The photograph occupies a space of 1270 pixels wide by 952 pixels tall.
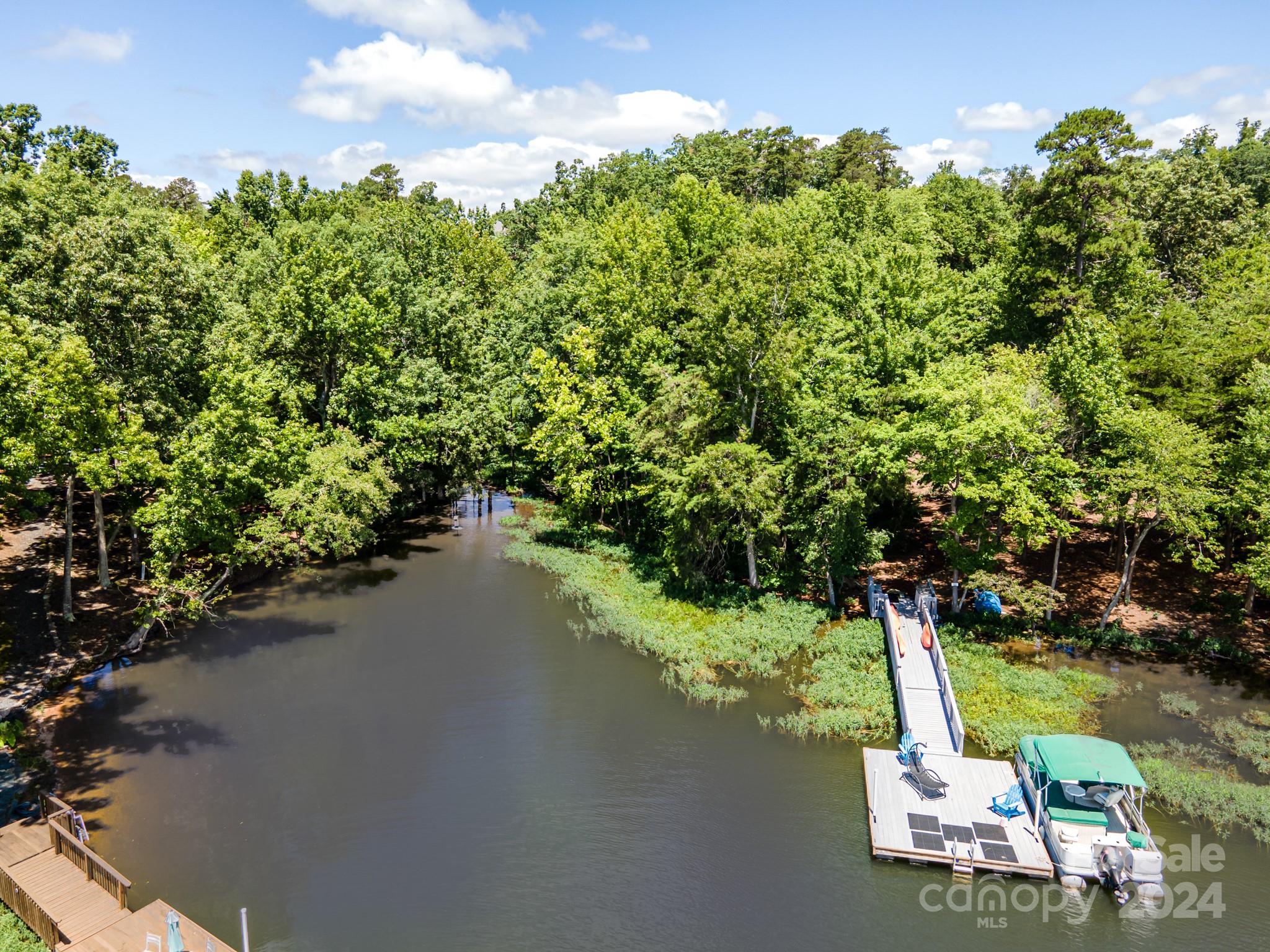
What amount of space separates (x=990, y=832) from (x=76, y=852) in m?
21.8

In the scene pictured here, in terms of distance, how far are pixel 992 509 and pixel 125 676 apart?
3284cm

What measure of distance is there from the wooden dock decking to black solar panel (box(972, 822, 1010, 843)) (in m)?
17.3

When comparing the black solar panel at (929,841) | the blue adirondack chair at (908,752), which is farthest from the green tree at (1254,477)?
the black solar panel at (929,841)

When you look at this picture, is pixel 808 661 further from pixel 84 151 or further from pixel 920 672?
pixel 84 151

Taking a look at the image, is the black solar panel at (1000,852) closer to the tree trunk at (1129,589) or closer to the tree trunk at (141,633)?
the tree trunk at (1129,589)

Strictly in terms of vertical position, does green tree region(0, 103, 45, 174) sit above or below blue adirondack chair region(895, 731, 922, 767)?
above

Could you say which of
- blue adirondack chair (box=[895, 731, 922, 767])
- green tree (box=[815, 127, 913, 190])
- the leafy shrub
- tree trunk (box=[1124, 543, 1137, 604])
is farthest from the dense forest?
green tree (box=[815, 127, 913, 190])

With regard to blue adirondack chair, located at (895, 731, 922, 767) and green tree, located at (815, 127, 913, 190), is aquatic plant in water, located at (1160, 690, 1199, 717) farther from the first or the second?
green tree, located at (815, 127, 913, 190)

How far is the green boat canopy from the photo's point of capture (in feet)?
59.3

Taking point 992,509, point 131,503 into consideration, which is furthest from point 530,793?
point 131,503

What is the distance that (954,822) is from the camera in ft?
61.1

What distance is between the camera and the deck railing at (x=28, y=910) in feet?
49.2

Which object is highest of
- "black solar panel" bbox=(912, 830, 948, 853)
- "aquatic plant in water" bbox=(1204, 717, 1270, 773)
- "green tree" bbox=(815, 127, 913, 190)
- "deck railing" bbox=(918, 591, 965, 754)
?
"green tree" bbox=(815, 127, 913, 190)

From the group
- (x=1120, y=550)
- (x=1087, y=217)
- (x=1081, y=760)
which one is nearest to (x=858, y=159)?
(x=1087, y=217)
